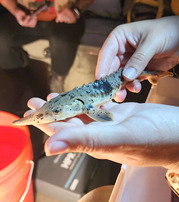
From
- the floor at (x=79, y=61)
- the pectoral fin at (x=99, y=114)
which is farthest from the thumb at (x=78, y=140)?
the floor at (x=79, y=61)

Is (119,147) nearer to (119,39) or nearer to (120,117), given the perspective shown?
(120,117)

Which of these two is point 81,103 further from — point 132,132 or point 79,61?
point 79,61

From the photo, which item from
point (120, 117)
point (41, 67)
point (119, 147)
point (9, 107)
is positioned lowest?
point (9, 107)

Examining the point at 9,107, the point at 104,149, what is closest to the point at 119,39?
the point at 104,149

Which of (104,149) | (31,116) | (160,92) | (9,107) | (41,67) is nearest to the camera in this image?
(104,149)

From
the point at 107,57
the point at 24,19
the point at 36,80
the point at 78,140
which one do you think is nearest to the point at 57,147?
the point at 78,140

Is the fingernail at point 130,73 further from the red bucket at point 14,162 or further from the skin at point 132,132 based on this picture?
the red bucket at point 14,162

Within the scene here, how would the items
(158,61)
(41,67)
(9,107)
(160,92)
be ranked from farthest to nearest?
(41,67)
(9,107)
(160,92)
(158,61)

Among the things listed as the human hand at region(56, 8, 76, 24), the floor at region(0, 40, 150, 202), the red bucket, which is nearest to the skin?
the red bucket
